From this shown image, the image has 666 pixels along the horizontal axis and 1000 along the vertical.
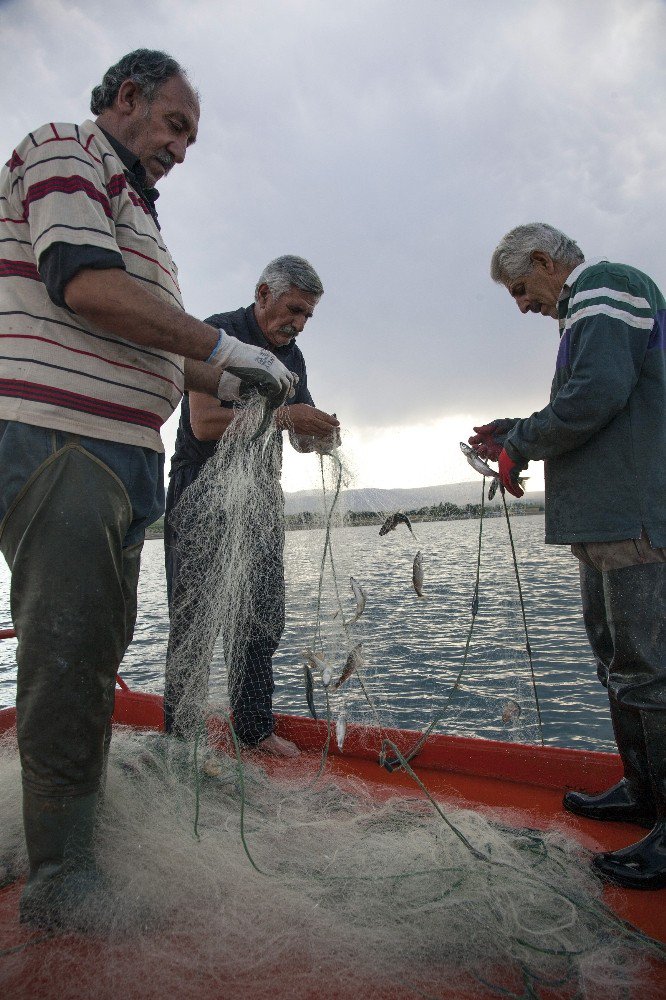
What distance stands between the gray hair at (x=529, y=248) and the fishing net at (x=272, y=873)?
1.41 m

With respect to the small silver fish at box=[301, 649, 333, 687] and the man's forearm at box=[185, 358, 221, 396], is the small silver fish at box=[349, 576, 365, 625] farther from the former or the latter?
the man's forearm at box=[185, 358, 221, 396]

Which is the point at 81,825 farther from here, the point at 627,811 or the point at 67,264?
the point at 627,811

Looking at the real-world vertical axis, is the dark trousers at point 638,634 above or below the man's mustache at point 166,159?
below

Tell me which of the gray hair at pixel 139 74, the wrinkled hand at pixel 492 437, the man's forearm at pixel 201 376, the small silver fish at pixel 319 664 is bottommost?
the small silver fish at pixel 319 664

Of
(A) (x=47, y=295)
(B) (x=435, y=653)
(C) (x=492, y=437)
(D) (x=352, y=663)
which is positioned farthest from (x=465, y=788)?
(B) (x=435, y=653)

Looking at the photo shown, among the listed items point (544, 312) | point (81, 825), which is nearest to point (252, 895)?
point (81, 825)

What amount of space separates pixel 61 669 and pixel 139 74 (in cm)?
205

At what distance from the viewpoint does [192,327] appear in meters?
1.91

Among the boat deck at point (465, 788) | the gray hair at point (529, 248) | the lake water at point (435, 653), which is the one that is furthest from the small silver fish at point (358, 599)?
the gray hair at point (529, 248)

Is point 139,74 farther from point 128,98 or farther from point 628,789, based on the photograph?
point 628,789

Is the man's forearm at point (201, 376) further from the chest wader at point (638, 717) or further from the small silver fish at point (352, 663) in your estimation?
the chest wader at point (638, 717)

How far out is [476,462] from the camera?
298 centimetres

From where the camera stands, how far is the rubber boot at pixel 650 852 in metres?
1.87

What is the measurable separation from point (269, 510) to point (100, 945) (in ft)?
5.91
